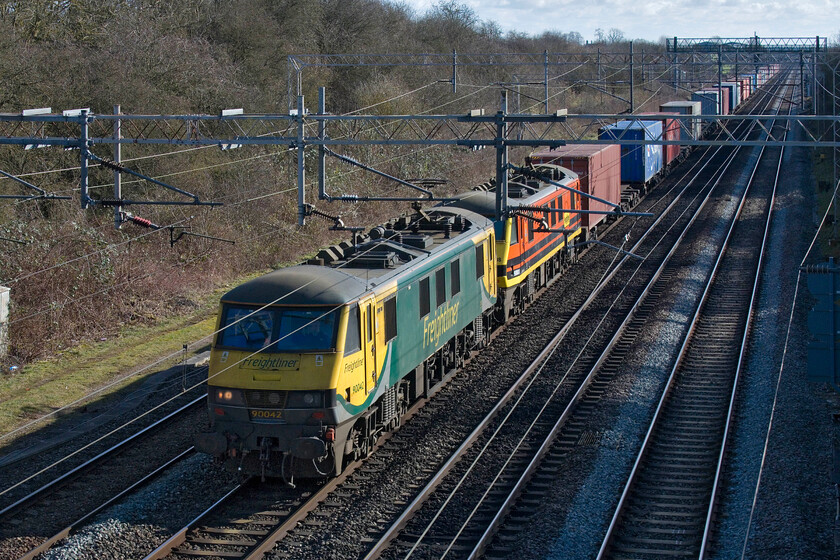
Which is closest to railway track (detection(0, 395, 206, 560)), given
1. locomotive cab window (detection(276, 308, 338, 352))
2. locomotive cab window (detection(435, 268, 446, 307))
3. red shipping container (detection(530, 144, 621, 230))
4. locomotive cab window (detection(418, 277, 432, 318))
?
locomotive cab window (detection(276, 308, 338, 352))

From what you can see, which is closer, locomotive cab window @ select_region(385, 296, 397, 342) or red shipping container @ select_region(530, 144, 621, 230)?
locomotive cab window @ select_region(385, 296, 397, 342)

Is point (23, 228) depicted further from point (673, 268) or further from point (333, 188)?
point (673, 268)

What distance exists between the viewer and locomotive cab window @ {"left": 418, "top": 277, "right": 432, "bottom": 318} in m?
15.0

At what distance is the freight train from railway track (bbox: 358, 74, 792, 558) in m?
1.53

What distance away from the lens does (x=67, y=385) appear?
1789cm

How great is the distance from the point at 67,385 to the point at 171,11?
2488 centimetres

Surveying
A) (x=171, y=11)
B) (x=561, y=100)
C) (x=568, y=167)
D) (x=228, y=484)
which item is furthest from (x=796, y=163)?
(x=228, y=484)

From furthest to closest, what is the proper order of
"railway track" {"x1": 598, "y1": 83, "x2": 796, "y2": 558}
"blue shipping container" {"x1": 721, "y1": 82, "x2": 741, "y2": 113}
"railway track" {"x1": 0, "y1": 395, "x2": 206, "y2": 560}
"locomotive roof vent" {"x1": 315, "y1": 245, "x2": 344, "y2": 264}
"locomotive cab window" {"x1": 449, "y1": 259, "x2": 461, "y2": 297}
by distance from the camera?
"blue shipping container" {"x1": 721, "y1": 82, "x2": 741, "y2": 113} < "locomotive cab window" {"x1": 449, "y1": 259, "x2": 461, "y2": 297} < "locomotive roof vent" {"x1": 315, "y1": 245, "x2": 344, "y2": 264} < "railway track" {"x1": 0, "y1": 395, "x2": 206, "y2": 560} < "railway track" {"x1": 598, "y1": 83, "x2": 796, "y2": 558}

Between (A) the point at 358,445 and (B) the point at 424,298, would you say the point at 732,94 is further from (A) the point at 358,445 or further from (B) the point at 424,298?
(A) the point at 358,445

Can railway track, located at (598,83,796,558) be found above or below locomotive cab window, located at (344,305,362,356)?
below

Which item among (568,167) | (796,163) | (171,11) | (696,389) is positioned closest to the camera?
(696,389)

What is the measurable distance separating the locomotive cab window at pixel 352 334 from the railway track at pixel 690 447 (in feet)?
12.8

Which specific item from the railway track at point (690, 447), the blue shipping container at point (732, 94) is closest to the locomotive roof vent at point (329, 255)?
the railway track at point (690, 447)

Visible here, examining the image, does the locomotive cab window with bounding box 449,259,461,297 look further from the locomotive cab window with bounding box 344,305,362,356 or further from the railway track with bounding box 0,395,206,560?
the railway track with bounding box 0,395,206,560
